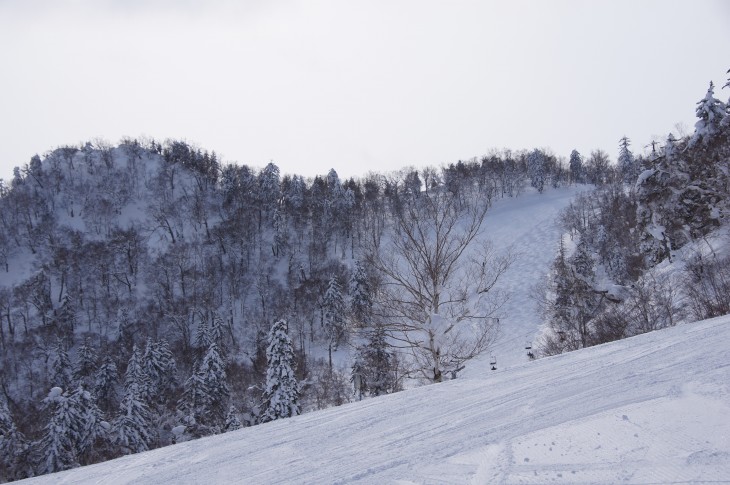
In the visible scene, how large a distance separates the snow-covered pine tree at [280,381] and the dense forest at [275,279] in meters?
0.09

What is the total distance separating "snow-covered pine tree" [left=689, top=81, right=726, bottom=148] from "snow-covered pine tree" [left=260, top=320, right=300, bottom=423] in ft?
95.7

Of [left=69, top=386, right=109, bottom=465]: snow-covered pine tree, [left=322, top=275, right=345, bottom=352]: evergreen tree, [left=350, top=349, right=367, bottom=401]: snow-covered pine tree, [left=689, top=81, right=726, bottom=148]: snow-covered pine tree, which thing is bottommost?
[left=350, top=349, right=367, bottom=401]: snow-covered pine tree

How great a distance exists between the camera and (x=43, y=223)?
8550 cm

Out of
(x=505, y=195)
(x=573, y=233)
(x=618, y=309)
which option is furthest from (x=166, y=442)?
(x=505, y=195)

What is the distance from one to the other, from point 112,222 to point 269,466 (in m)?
96.9

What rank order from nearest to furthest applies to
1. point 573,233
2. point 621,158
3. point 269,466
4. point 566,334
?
1. point 269,466
2. point 566,334
3. point 573,233
4. point 621,158

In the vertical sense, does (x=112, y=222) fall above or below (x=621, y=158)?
above

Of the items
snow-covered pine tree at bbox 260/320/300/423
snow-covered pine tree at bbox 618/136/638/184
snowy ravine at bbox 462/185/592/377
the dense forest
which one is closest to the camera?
the dense forest

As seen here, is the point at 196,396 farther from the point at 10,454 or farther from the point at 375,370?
the point at 375,370

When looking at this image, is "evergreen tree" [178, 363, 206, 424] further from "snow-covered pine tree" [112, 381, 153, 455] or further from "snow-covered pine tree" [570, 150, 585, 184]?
"snow-covered pine tree" [570, 150, 585, 184]

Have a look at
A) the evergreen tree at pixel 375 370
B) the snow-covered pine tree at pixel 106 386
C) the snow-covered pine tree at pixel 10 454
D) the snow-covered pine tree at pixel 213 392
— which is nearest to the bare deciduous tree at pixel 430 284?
the evergreen tree at pixel 375 370

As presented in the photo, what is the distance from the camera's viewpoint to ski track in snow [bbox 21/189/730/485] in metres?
3.27

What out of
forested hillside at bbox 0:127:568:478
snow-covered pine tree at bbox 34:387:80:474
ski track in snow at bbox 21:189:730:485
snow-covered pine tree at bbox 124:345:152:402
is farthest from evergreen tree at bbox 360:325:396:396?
ski track in snow at bbox 21:189:730:485

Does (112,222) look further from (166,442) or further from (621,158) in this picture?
(621,158)
